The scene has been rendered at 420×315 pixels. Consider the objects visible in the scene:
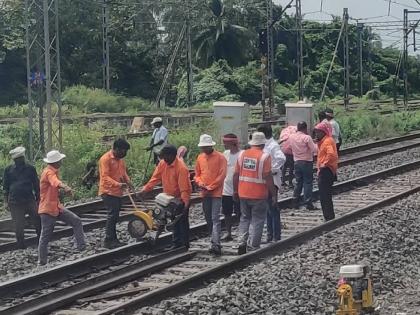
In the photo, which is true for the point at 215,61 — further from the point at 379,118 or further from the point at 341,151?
the point at 341,151

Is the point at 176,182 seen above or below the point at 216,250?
above

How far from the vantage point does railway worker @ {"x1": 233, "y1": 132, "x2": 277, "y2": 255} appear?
1212cm

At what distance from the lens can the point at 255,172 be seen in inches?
478

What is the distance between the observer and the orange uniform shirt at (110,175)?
12.9 meters

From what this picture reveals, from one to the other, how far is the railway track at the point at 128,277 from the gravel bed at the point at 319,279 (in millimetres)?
217

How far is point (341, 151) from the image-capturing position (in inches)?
1168

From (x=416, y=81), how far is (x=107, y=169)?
283 feet

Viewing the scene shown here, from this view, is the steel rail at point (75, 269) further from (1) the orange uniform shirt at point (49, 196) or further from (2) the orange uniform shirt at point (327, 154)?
(2) the orange uniform shirt at point (327, 154)

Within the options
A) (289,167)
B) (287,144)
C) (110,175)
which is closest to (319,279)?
(110,175)

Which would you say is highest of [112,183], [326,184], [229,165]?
[229,165]

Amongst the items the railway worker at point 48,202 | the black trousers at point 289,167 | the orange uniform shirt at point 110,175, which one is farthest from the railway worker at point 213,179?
the black trousers at point 289,167

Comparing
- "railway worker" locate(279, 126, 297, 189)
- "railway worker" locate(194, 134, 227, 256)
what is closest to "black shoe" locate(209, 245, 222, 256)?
"railway worker" locate(194, 134, 227, 256)

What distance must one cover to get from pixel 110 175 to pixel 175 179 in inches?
42.7

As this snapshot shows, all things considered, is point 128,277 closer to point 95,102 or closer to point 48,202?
point 48,202
